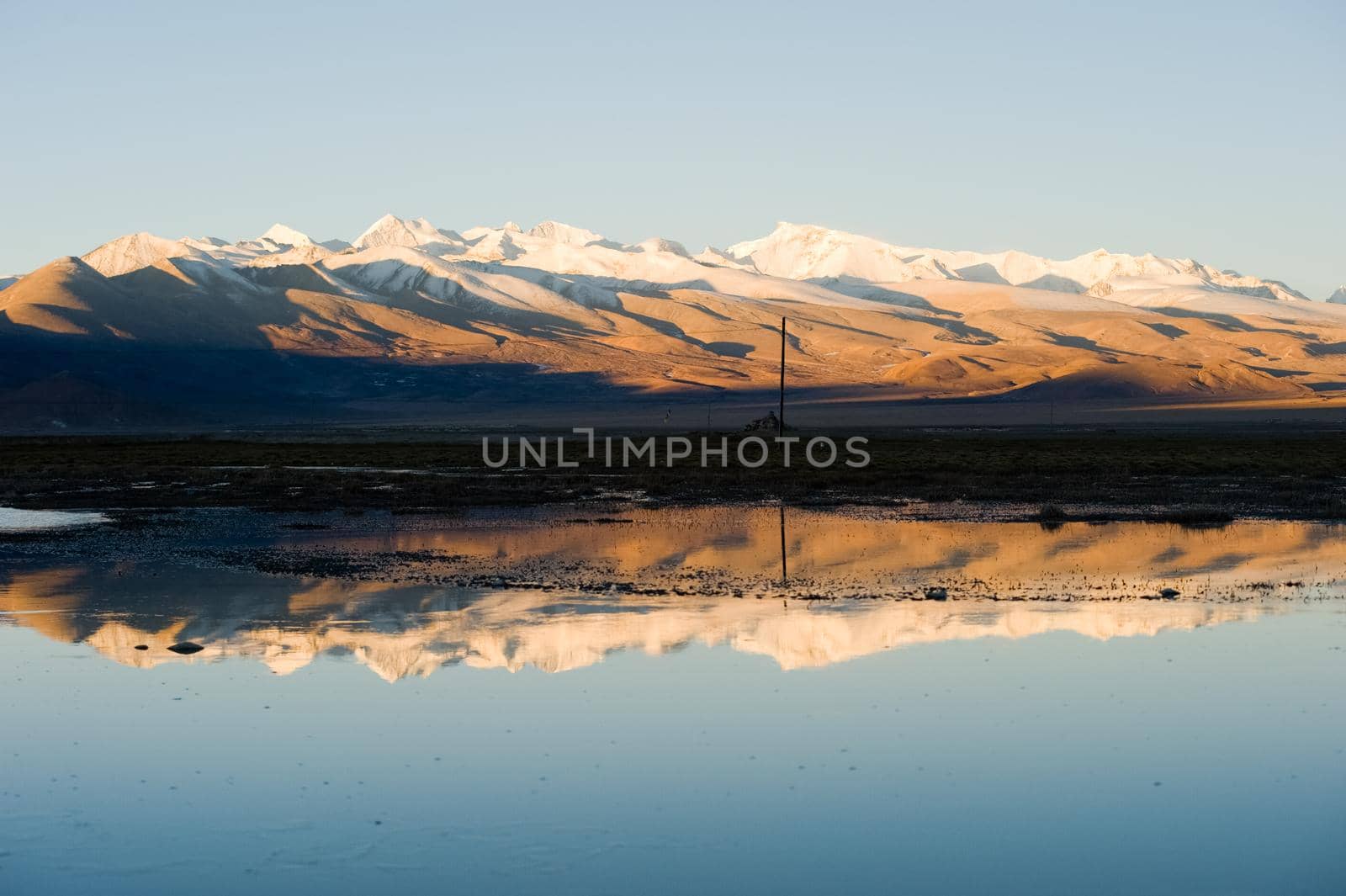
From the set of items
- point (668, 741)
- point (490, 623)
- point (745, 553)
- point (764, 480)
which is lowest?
point (764, 480)

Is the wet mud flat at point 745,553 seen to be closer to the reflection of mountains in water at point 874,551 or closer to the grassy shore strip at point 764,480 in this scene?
the reflection of mountains in water at point 874,551

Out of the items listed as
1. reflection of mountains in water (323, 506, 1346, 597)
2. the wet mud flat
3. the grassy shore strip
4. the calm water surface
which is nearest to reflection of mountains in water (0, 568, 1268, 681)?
the calm water surface

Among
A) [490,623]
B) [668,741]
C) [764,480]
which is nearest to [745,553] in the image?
[490,623]

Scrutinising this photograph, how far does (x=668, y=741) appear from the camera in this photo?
12.9m

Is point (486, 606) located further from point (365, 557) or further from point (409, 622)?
point (365, 557)

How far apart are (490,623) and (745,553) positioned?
934 cm

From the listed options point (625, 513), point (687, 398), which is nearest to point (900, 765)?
point (625, 513)

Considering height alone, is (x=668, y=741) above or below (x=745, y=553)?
above

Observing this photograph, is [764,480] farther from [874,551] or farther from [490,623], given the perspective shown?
[490,623]

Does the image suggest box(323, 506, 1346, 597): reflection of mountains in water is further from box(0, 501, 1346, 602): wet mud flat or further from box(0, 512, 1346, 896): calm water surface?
box(0, 512, 1346, 896): calm water surface

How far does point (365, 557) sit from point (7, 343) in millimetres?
184531

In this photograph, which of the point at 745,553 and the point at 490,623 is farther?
the point at 745,553

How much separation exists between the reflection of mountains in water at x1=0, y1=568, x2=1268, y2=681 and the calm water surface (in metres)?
0.08

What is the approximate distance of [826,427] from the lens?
377 ft
